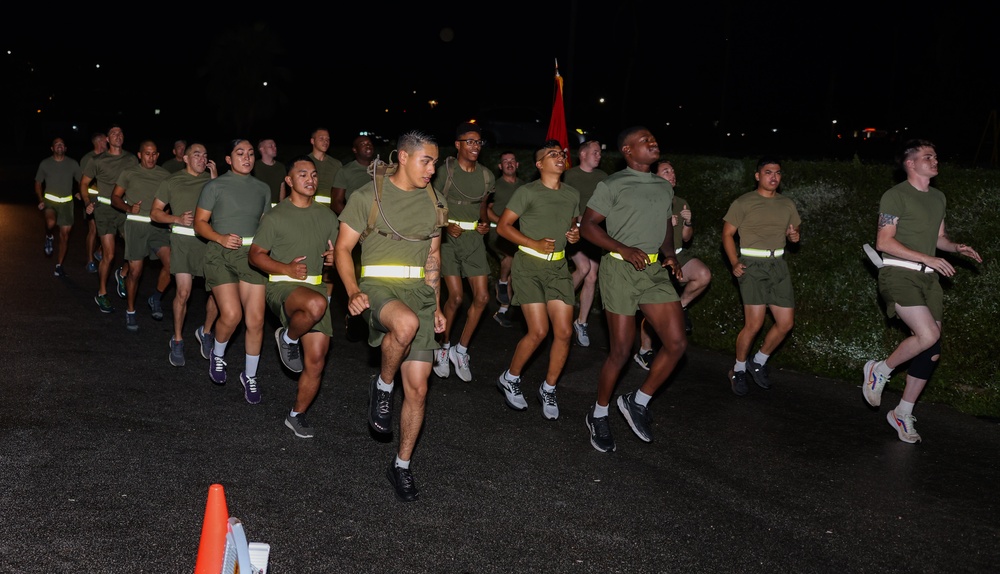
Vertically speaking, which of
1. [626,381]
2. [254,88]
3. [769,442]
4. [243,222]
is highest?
[243,222]

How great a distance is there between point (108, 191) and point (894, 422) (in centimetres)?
977

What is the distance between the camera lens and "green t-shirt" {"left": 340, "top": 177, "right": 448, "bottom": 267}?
5789 millimetres

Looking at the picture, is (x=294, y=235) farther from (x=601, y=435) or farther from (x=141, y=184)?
(x=141, y=184)

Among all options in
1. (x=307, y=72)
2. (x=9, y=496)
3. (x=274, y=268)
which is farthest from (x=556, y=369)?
(x=307, y=72)

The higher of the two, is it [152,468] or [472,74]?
[152,468]

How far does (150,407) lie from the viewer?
24.1 feet

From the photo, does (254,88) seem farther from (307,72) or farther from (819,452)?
(819,452)

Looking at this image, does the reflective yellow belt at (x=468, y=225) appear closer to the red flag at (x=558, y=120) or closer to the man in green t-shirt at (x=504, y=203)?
the man in green t-shirt at (x=504, y=203)

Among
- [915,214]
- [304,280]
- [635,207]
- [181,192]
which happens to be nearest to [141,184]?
[181,192]

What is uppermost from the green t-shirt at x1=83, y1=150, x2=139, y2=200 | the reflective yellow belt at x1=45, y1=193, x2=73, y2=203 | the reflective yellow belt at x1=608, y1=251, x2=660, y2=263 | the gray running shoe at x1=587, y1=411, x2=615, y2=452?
the reflective yellow belt at x1=608, y1=251, x2=660, y2=263

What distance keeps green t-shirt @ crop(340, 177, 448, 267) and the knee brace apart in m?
3.96

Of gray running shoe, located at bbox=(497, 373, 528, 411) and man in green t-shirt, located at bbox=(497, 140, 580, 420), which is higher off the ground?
man in green t-shirt, located at bbox=(497, 140, 580, 420)

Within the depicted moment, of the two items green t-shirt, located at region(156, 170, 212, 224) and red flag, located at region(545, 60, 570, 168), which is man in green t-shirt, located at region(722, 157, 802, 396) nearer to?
red flag, located at region(545, 60, 570, 168)

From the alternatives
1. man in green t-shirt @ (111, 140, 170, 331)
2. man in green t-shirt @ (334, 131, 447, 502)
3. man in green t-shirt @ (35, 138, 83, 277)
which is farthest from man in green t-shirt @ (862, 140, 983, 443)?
man in green t-shirt @ (35, 138, 83, 277)
